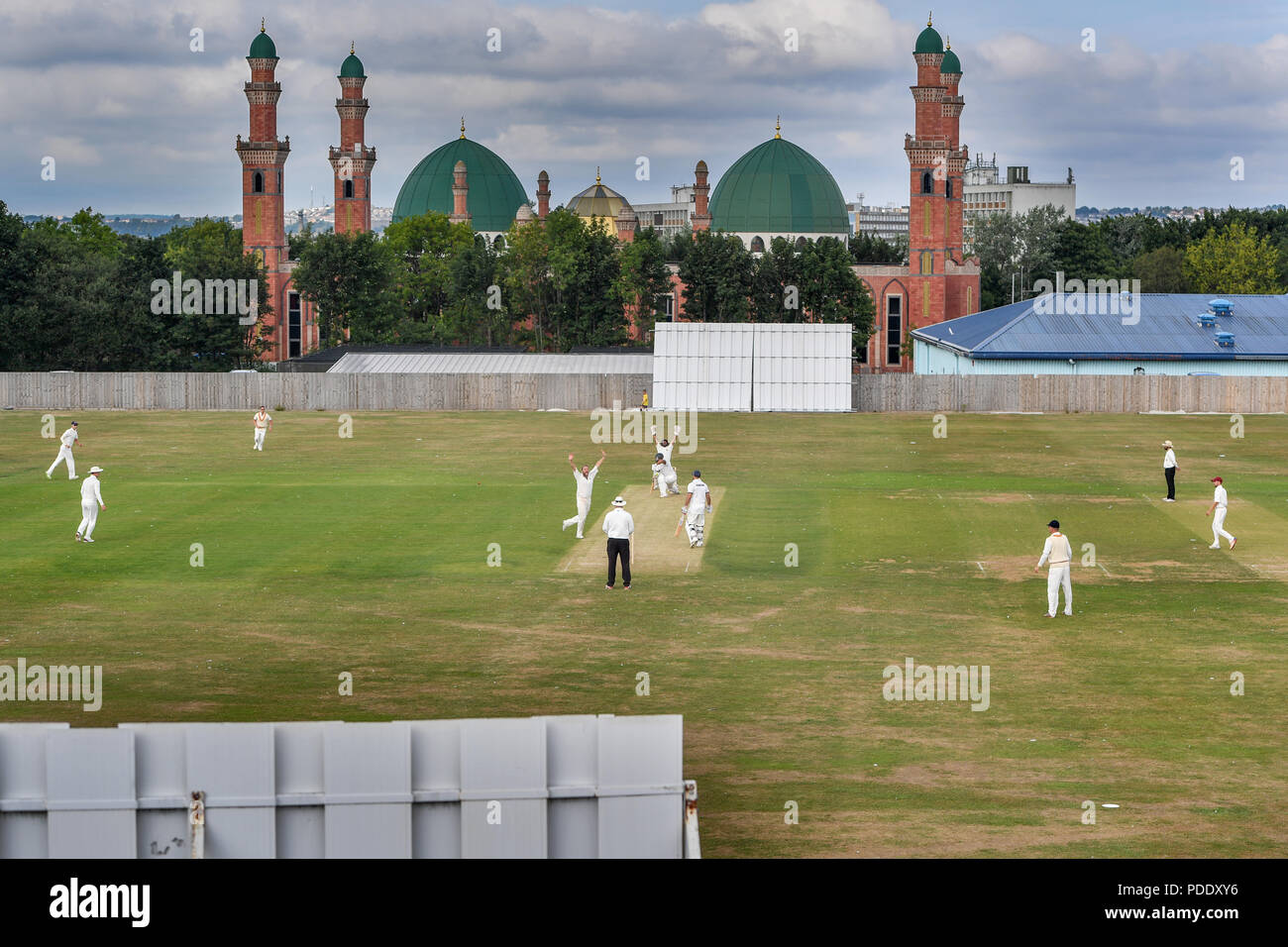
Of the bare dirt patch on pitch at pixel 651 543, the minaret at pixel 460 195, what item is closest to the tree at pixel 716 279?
the minaret at pixel 460 195

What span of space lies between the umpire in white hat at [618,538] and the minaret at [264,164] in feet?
290

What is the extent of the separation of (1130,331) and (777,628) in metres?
64.6

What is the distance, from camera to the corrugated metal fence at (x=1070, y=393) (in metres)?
80.7

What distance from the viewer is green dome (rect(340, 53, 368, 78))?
13025 cm

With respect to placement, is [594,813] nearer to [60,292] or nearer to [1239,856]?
[1239,856]

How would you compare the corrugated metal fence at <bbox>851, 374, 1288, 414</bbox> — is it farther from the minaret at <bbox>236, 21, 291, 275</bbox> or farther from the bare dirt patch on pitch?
the minaret at <bbox>236, 21, 291, 275</bbox>

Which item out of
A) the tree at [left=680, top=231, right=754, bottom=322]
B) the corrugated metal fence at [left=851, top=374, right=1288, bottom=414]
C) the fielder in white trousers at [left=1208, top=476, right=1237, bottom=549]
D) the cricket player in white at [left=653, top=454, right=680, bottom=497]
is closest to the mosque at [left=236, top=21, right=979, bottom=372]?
the tree at [left=680, top=231, right=754, bottom=322]

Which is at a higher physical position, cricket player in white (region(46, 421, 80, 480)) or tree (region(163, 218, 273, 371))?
tree (region(163, 218, 273, 371))

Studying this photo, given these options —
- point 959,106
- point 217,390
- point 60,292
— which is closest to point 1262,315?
point 959,106

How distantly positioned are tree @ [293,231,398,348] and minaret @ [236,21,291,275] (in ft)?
24.6

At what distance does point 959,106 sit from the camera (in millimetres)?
127312

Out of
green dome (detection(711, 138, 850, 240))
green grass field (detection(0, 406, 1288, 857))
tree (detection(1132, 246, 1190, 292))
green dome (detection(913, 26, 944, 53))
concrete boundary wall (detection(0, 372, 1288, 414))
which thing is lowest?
green grass field (detection(0, 406, 1288, 857))

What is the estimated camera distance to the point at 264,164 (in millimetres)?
119500

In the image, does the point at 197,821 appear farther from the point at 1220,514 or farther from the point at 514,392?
the point at 514,392
